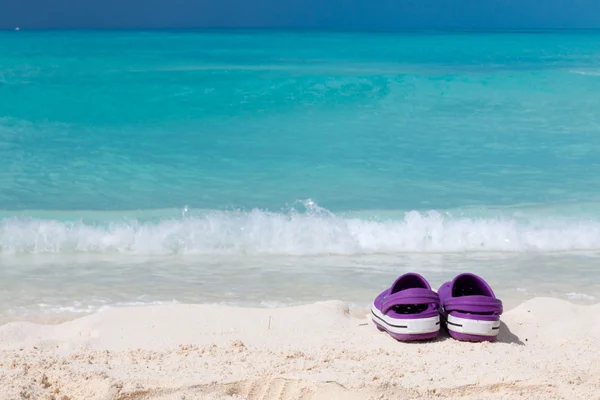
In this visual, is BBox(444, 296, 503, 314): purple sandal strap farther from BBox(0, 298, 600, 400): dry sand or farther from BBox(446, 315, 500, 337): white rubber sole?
BBox(0, 298, 600, 400): dry sand

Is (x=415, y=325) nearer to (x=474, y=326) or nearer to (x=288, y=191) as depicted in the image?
(x=474, y=326)

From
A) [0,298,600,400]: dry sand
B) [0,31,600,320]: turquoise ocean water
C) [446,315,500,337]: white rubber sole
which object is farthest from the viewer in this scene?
[0,31,600,320]: turquoise ocean water

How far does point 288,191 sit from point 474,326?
168 inches

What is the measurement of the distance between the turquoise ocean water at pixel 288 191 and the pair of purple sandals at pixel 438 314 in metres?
0.91

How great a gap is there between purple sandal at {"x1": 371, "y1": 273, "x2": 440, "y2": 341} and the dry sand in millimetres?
55

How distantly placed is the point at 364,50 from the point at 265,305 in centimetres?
2797

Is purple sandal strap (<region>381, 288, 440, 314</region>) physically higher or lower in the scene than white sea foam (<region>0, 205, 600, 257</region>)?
higher

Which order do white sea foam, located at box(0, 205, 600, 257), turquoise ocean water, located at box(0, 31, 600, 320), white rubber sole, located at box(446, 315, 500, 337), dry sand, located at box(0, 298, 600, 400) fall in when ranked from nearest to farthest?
1. dry sand, located at box(0, 298, 600, 400)
2. white rubber sole, located at box(446, 315, 500, 337)
3. turquoise ocean water, located at box(0, 31, 600, 320)
4. white sea foam, located at box(0, 205, 600, 257)

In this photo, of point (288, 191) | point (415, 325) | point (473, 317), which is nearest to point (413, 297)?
point (415, 325)

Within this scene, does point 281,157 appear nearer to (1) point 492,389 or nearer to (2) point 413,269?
(2) point 413,269

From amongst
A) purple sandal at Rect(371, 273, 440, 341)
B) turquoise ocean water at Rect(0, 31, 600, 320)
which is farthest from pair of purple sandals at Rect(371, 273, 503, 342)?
turquoise ocean water at Rect(0, 31, 600, 320)

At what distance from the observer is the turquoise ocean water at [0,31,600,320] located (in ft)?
15.1

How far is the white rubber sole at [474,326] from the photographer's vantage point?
10.3ft

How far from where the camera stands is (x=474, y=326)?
10.3 ft
